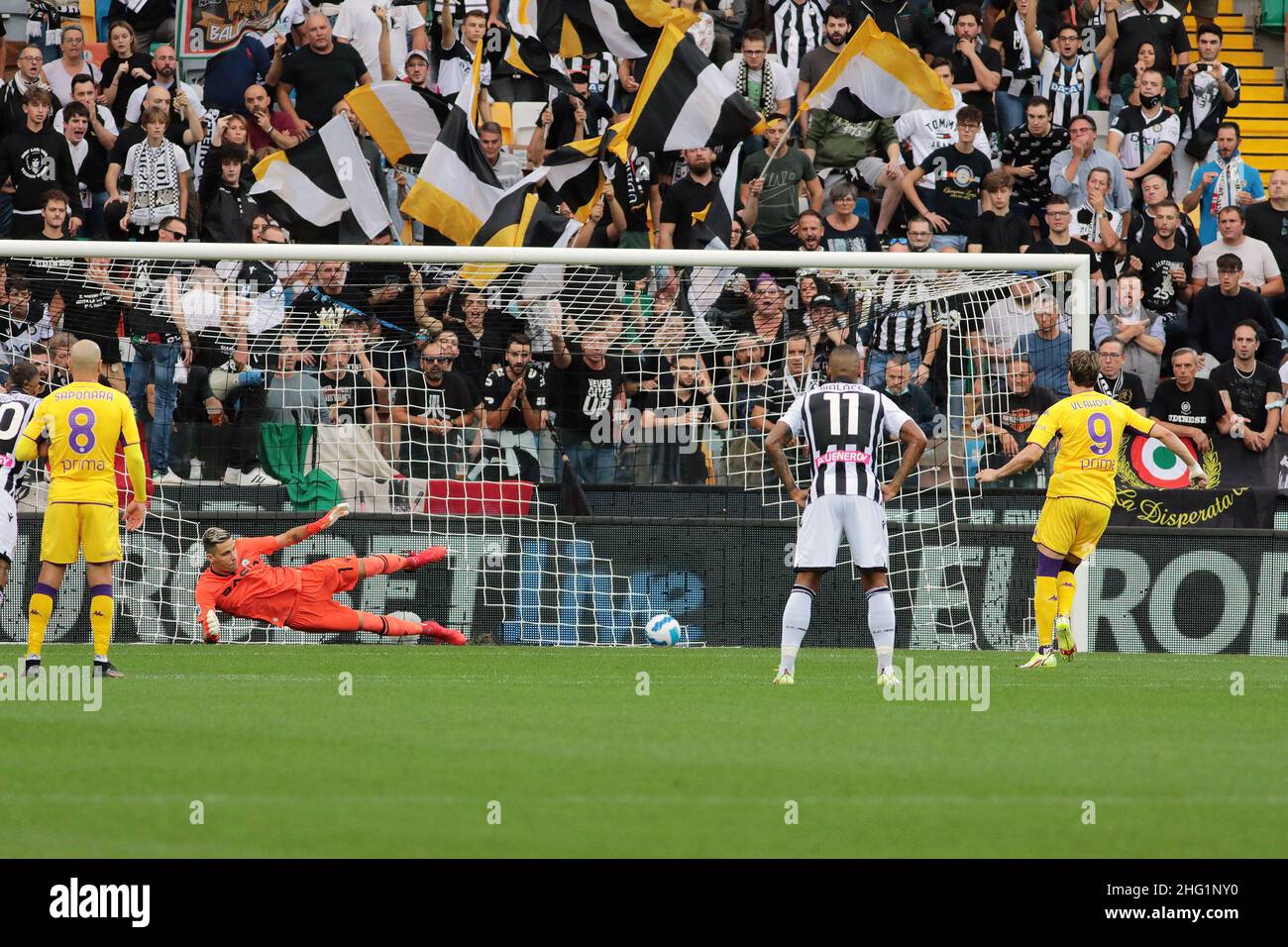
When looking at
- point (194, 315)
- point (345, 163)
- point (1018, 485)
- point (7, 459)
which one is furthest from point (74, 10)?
point (1018, 485)

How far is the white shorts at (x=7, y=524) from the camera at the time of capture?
1353 centimetres

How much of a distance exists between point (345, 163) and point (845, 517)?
28.2 feet

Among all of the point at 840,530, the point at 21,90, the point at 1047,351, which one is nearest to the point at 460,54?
the point at 21,90

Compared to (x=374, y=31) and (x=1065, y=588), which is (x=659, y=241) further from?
(x=1065, y=588)

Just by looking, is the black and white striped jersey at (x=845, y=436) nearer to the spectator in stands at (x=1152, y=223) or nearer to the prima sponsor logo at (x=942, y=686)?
the prima sponsor logo at (x=942, y=686)

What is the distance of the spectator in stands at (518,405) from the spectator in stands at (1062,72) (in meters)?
7.44

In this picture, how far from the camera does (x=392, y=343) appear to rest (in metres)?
17.0

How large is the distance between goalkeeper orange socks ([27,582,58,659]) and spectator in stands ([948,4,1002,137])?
A: 1261 centimetres

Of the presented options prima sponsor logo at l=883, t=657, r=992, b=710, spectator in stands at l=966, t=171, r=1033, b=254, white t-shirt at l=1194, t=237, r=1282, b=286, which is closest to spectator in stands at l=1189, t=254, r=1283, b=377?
white t-shirt at l=1194, t=237, r=1282, b=286

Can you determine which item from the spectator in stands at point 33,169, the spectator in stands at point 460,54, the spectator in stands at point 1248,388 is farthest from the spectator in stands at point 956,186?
the spectator in stands at point 33,169

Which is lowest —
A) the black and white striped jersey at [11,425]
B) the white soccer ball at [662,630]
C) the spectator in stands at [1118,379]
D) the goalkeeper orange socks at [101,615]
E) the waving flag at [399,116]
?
the goalkeeper orange socks at [101,615]

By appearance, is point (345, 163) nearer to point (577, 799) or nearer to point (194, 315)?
point (194, 315)

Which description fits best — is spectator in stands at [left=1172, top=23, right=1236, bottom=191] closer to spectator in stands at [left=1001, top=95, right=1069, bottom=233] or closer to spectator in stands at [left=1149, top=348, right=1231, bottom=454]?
spectator in stands at [left=1001, top=95, right=1069, bottom=233]

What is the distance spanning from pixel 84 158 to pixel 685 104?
653 centimetres
